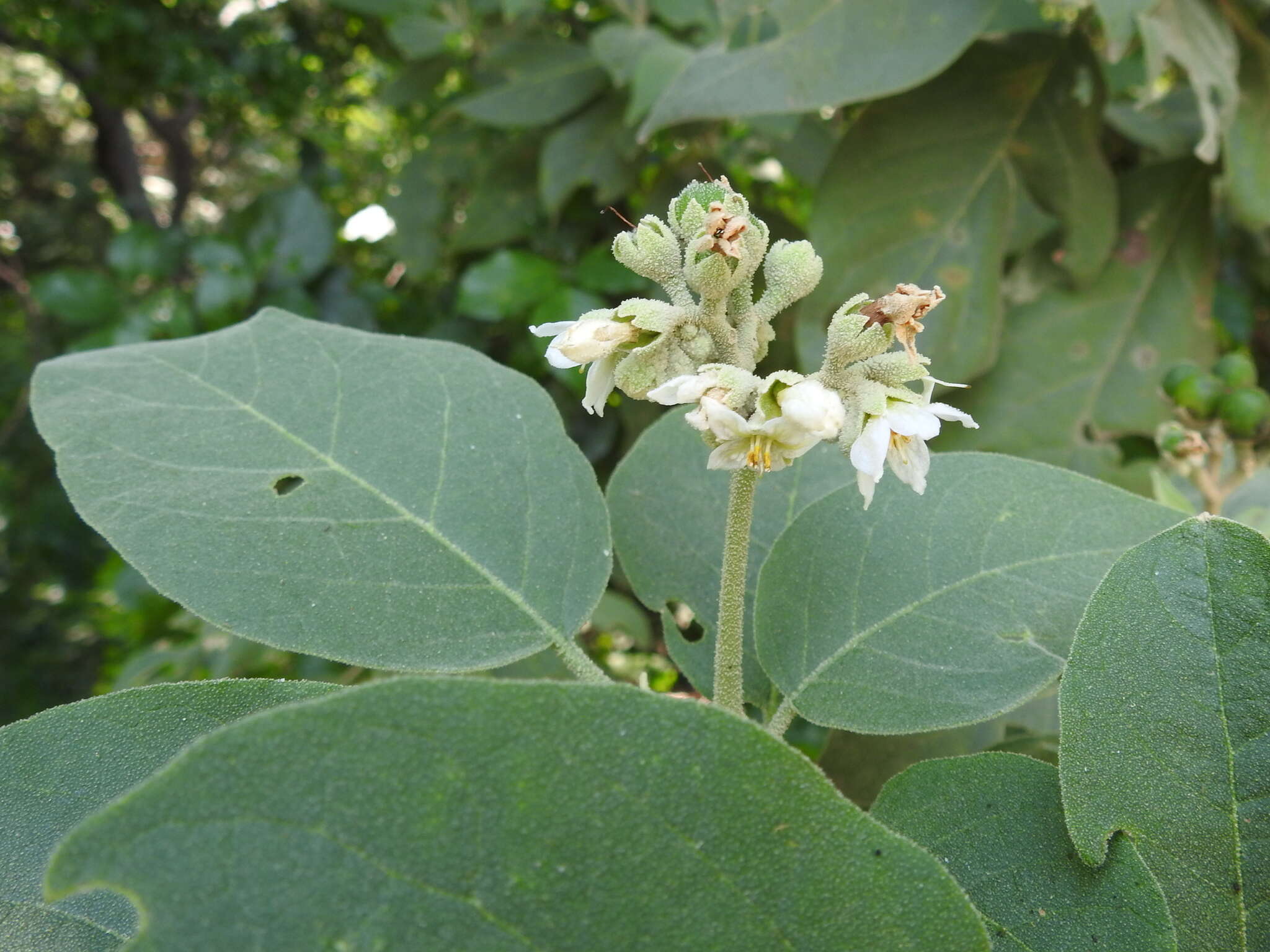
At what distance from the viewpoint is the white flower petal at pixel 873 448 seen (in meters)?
0.61

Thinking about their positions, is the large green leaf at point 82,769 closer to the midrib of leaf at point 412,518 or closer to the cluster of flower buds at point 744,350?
the midrib of leaf at point 412,518

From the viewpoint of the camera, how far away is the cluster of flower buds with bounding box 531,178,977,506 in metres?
0.60

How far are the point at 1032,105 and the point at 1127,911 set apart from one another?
1.51 m

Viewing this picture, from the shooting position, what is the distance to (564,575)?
0.74 meters

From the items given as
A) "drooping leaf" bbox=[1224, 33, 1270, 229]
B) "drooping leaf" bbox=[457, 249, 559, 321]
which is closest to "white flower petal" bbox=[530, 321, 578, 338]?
"drooping leaf" bbox=[457, 249, 559, 321]

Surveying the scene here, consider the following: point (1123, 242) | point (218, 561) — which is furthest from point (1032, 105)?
point (218, 561)

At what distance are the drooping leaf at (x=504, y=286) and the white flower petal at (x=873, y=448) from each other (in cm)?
143

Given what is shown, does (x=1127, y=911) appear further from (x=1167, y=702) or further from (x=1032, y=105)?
(x=1032, y=105)

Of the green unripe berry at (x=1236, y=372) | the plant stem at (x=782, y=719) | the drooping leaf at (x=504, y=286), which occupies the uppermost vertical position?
the plant stem at (x=782, y=719)

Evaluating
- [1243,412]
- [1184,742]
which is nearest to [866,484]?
[1184,742]

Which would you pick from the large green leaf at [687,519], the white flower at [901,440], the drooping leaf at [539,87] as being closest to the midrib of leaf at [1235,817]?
the white flower at [901,440]

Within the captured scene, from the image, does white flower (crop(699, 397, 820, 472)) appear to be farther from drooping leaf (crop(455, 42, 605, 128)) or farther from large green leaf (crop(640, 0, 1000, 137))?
drooping leaf (crop(455, 42, 605, 128))

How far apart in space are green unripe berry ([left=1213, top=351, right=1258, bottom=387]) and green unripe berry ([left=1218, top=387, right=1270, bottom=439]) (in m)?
0.01

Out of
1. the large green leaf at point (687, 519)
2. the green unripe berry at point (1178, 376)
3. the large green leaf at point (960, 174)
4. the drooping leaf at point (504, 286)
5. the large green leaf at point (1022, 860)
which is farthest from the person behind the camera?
the drooping leaf at point (504, 286)
